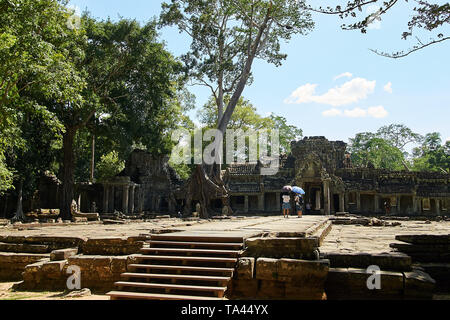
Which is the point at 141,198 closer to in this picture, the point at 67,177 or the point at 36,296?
the point at 67,177

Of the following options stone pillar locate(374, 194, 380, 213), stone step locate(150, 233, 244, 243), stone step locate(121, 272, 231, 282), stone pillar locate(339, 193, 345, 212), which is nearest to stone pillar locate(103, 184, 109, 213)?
stone pillar locate(339, 193, 345, 212)

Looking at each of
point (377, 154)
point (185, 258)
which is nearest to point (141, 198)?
point (185, 258)

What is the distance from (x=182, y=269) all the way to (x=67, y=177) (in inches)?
647

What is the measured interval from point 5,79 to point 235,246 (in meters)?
8.77

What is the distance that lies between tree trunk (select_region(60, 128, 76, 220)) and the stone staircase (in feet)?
48.0

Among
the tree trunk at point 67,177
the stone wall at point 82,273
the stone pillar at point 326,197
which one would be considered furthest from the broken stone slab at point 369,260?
the stone pillar at point 326,197

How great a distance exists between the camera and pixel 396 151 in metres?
52.5

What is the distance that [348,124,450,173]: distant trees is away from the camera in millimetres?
45938

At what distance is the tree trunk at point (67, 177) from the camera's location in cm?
1941

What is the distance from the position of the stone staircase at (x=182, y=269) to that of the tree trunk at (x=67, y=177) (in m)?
14.6

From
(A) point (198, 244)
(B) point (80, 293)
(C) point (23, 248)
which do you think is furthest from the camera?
(C) point (23, 248)

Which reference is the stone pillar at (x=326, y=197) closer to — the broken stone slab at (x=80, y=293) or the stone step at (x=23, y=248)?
the stone step at (x=23, y=248)

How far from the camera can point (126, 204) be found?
2538 cm
